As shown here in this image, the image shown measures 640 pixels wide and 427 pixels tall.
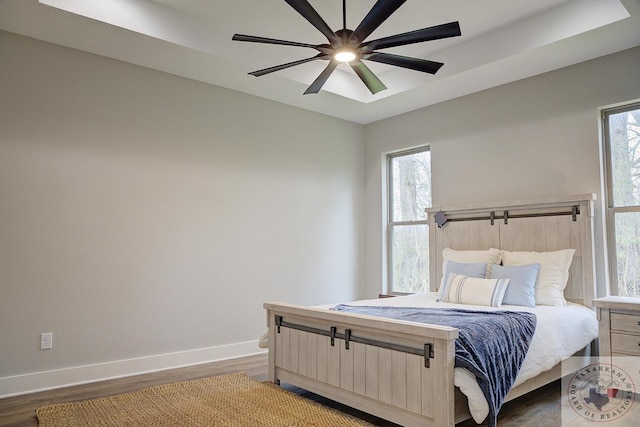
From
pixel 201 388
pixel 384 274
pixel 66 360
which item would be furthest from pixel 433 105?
pixel 66 360

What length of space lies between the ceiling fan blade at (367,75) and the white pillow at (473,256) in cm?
192

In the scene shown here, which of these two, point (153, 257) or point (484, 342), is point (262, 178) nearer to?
point (153, 257)

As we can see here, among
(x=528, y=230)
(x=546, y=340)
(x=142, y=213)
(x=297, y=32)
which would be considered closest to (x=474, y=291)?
(x=546, y=340)

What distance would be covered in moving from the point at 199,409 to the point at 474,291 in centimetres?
233

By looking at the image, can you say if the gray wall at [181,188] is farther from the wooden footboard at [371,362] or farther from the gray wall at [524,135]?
the wooden footboard at [371,362]

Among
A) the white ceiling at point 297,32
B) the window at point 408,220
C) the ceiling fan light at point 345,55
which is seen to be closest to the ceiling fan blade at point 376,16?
the ceiling fan light at point 345,55

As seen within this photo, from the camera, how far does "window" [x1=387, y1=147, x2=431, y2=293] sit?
5.49 metres

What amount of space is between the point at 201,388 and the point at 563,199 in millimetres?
3415

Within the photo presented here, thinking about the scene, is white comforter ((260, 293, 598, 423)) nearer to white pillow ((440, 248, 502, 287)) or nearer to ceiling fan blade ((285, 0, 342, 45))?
white pillow ((440, 248, 502, 287))

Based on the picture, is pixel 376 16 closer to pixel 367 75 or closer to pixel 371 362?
pixel 367 75

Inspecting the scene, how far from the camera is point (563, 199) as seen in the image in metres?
3.98

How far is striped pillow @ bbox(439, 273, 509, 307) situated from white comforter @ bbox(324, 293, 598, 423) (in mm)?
88

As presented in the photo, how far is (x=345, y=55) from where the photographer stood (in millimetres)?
2982

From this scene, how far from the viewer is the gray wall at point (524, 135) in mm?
3982
